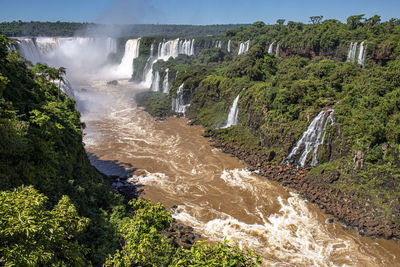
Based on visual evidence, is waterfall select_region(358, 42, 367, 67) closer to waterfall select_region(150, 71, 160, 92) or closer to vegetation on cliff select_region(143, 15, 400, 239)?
vegetation on cliff select_region(143, 15, 400, 239)

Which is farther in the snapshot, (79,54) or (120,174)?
(79,54)

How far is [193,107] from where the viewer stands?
148 ft

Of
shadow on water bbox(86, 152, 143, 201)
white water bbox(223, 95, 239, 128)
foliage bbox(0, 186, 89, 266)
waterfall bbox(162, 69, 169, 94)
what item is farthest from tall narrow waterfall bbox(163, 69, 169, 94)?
foliage bbox(0, 186, 89, 266)

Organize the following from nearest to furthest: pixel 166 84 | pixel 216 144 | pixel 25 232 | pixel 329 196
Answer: pixel 25 232 → pixel 329 196 → pixel 216 144 → pixel 166 84

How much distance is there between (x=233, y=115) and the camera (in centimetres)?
3700

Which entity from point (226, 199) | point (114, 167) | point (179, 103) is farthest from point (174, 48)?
point (226, 199)

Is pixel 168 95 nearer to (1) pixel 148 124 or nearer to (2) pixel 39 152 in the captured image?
(1) pixel 148 124

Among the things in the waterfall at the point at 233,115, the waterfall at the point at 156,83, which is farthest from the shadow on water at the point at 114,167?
the waterfall at the point at 156,83

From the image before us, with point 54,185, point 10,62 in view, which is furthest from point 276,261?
point 10,62

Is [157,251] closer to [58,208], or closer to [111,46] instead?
[58,208]

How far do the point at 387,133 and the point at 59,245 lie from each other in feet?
78.9

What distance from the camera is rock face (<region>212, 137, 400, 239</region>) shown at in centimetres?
1819

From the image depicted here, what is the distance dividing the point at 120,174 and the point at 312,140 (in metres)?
19.1

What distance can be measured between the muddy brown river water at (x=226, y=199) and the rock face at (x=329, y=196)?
73 centimetres
